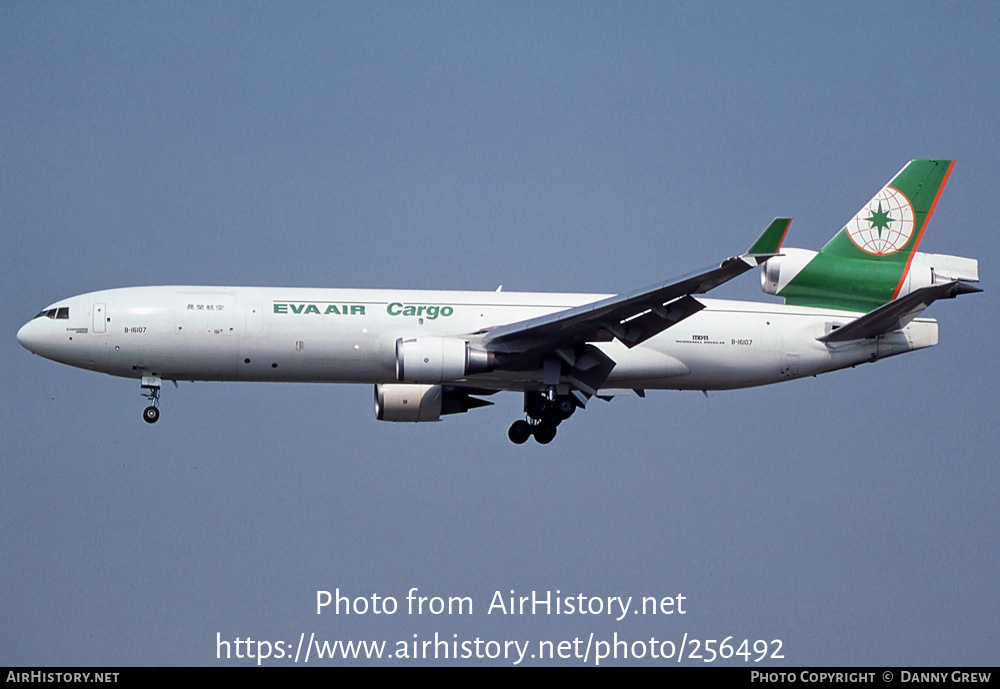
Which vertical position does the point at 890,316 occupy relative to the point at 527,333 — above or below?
above

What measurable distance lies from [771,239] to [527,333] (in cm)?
856

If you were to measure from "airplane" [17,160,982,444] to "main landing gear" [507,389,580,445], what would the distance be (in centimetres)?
5

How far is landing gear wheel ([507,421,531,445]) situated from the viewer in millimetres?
47062

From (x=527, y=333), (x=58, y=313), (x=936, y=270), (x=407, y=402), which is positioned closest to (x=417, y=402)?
(x=407, y=402)

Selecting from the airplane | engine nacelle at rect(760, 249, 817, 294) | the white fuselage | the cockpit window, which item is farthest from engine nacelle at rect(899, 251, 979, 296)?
the cockpit window

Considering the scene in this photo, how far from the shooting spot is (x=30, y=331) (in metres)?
43.5

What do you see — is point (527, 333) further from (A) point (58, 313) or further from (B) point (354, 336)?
(A) point (58, 313)

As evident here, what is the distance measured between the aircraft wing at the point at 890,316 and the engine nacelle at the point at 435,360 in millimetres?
10806

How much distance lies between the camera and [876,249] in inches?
1844

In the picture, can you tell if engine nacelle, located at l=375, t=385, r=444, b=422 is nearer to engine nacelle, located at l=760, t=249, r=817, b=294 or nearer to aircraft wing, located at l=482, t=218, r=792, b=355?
aircraft wing, located at l=482, t=218, r=792, b=355

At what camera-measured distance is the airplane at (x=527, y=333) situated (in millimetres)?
42281

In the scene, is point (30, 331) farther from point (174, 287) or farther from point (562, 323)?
point (562, 323)
